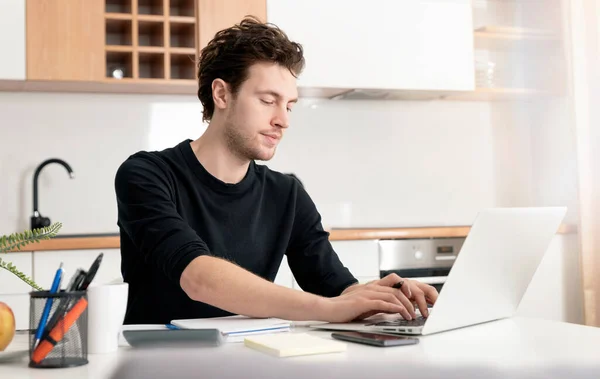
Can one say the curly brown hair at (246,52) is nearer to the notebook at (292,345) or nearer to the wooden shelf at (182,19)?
the notebook at (292,345)

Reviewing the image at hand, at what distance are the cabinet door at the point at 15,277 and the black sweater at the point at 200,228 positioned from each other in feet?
3.91

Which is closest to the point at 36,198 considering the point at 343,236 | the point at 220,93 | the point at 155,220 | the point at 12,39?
the point at 12,39

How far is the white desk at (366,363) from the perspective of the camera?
94cm

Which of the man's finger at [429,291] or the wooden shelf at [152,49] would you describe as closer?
the man's finger at [429,291]

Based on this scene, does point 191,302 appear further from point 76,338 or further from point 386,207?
point 386,207

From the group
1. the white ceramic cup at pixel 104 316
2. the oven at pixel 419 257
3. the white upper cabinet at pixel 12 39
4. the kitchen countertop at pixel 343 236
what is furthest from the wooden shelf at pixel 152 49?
the white ceramic cup at pixel 104 316

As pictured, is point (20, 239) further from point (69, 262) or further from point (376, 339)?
point (69, 262)

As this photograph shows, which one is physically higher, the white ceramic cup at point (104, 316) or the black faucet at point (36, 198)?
the black faucet at point (36, 198)

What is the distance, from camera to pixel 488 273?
125 centimetres

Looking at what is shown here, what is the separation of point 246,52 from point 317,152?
197cm

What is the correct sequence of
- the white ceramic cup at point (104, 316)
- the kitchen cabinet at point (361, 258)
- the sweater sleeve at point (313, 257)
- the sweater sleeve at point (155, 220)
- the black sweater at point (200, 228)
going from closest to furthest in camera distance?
the white ceramic cup at point (104, 316) < the sweater sleeve at point (155, 220) < the black sweater at point (200, 228) < the sweater sleeve at point (313, 257) < the kitchen cabinet at point (361, 258)

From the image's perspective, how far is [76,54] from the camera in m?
3.24

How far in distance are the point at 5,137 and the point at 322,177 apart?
1.51 meters

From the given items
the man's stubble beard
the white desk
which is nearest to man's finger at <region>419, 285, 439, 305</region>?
the white desk
